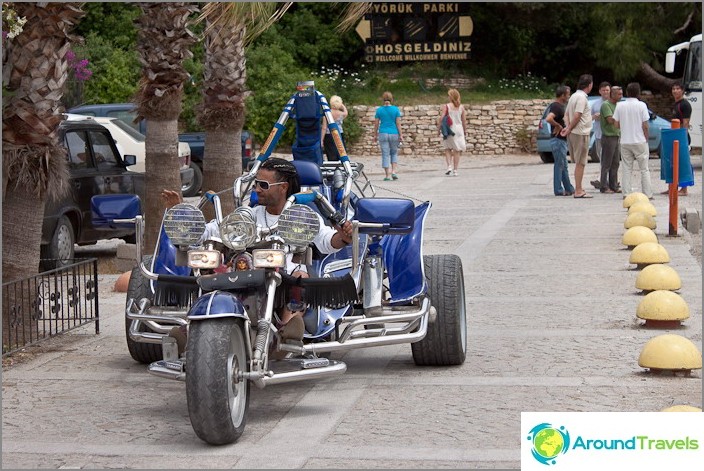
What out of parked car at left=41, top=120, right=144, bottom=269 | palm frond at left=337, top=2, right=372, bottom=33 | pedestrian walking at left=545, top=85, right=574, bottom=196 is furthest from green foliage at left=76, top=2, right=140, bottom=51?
palm frond at left=337, top=2, right=372, bottom=33

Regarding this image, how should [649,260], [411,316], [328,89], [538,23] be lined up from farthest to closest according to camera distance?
[538,23]
[328,89]
[649,260]
[411,316]

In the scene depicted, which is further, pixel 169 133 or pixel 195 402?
pixel 169 133

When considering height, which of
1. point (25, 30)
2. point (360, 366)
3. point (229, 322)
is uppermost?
point (25, 30)

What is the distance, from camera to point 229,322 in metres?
6.63

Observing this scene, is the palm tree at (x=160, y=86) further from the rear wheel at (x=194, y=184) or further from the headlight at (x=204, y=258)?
the rear wheel at (x=194, y=184)

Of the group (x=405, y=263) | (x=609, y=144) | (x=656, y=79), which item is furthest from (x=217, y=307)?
(x=656, y=79)

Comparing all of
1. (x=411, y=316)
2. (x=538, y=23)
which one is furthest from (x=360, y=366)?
(x=538, y=23)

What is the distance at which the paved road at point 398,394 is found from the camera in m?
6.46

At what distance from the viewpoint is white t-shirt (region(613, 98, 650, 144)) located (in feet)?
63.1

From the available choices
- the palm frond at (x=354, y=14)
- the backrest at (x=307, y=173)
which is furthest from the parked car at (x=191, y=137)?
the backrest at (x=307, y=173)

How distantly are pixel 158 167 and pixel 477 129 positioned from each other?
905 inches

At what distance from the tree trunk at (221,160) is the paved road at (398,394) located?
4239 mm

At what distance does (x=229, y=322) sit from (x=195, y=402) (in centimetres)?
46

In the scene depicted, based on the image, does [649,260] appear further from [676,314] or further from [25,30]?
[25,30]
